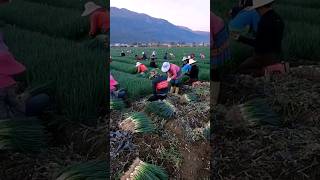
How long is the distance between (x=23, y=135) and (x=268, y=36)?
2.75 m

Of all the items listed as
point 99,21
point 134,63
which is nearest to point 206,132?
point 134,63

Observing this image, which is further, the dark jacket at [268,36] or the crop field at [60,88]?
the dark jacket at [268,36]

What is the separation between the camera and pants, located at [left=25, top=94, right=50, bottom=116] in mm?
5566

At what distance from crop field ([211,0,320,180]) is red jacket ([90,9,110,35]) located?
3.65 feet

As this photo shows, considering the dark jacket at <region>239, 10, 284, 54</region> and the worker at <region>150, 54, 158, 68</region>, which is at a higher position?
the dark jacket at <region>239, 10, 284, 54</region>

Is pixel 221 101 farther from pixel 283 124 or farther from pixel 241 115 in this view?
pixel 283 124

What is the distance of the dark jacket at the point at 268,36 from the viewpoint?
248 inches

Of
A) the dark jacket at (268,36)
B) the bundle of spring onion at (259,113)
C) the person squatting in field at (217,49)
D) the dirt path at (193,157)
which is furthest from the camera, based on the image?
the dark jacket at (268,36)

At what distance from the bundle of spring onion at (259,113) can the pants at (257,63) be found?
0.33 meters

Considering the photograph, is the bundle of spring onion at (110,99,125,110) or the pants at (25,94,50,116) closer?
the pants at (25,94,50,116)

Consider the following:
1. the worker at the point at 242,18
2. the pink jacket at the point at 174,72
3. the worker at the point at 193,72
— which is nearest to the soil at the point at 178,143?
the worker at the point at 193,72

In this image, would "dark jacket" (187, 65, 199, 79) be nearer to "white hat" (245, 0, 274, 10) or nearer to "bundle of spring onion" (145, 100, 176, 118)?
"bundle of spring onion" (145, 100, 176, 118)

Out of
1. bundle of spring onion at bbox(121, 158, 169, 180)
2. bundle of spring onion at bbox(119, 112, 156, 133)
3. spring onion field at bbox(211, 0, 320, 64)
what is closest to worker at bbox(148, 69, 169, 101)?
bundle of spring onion at bbox(119, 112, 156, 133)

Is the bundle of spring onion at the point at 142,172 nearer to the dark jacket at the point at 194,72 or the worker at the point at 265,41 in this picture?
the dark jacket at the point at 194,72
